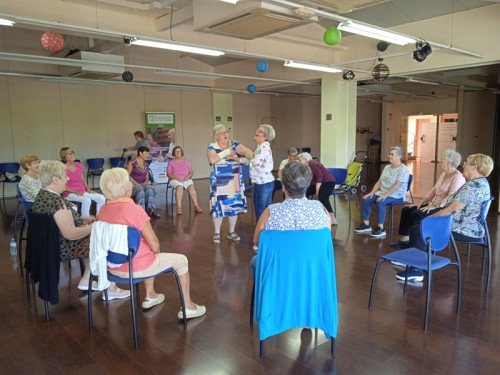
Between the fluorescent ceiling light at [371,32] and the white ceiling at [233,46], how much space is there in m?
0.28

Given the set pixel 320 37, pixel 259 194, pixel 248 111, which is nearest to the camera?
pixel 259 194

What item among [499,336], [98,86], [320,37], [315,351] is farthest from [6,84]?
[499,336]

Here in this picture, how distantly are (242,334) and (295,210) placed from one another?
111cm

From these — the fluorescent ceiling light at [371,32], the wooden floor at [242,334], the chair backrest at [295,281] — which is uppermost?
the fluorescent ceiling light at [371,32]

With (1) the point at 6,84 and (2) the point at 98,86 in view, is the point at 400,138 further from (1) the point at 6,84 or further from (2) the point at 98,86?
(1) the point at 6,84

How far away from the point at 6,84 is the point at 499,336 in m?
11.1

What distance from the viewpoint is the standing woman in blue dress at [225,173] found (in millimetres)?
4887

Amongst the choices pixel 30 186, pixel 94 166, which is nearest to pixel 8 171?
pixel 94 166

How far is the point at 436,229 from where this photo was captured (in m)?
2.93

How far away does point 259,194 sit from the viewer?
482 centimetres

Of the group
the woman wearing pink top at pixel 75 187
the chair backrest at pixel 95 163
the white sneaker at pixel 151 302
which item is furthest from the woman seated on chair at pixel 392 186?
the chair backrest at pixel 95 163

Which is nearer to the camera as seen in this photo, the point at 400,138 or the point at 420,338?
the point at 420,338

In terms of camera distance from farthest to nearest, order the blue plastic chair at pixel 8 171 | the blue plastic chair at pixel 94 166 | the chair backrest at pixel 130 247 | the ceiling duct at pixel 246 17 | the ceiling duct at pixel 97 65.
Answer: the blue plastic chair at pixel 94 166
the blue plastic chair at pixel 8 171
the ceiling duct at pixel 97 65
the ceiling duct at pixel 246 17
the chair backrest at pixel 130 247

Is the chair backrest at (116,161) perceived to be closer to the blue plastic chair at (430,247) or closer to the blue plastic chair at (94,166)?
the blue plastic chair at (94,166)
